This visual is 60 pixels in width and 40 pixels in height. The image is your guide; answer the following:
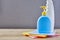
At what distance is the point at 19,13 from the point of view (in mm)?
1895

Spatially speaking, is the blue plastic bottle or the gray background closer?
the blue plastic bottle

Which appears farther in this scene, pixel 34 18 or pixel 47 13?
pixel 34 18

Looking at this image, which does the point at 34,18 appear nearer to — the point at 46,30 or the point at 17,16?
the point at 17,16

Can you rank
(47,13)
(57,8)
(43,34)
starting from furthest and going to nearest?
(57,8)
(47,13)
(43,34)

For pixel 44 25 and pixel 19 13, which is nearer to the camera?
pixel 44 25

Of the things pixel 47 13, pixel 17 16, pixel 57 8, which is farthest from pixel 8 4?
pixel 47 13

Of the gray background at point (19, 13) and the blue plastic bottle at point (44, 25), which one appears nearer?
the blue plastic bottle at point (44, 25)

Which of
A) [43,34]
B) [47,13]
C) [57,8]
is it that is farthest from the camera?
[57,8]

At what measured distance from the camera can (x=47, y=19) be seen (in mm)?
1115

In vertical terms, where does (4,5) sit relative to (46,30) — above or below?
above

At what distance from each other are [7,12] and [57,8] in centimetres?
56

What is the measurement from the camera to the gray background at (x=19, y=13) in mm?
1886

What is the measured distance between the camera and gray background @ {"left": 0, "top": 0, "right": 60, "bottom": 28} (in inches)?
74.2

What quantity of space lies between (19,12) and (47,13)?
2.45 feet
